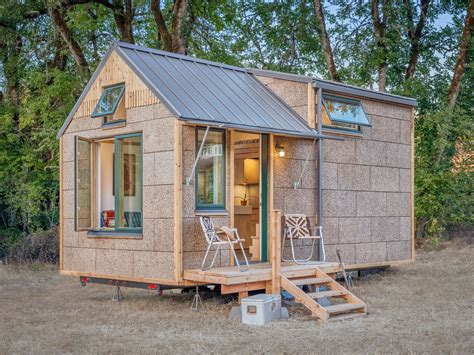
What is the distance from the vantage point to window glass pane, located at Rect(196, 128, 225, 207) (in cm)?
928

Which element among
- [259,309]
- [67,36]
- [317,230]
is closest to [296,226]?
[317,230]

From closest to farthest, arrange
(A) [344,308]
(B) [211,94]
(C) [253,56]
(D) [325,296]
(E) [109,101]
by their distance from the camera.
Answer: (A) [344,308]
(D) [325,296]
(B) [211,94]
(E) [109,101]
(C) [253,56]

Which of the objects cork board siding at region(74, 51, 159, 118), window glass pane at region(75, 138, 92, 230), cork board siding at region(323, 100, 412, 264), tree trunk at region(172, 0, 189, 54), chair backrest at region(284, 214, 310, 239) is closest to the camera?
cork board siding at region(74, 51, 159, 118)

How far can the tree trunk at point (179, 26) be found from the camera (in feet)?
54.3

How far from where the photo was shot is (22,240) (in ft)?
55.8

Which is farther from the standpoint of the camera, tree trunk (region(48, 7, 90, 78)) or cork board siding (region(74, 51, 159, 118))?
tree trunk (region(48, 7, 90, 78))

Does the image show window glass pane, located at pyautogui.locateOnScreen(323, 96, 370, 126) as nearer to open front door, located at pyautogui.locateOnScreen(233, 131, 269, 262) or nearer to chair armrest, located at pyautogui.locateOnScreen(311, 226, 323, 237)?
open front door, located at pyautogui.locateOnScreen(233, 131, 269, 262)

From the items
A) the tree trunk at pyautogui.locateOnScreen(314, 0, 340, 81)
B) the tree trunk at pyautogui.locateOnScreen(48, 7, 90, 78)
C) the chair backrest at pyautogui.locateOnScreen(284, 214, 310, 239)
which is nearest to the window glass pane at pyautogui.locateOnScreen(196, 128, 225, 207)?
the chair backrest at pyautogui.locateOnScreen(284, 214, 310, 239)

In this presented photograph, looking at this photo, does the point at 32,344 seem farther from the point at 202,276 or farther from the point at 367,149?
the point at 367,149

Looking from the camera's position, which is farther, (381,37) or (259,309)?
(381,37)

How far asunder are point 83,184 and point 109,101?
53.6 inches

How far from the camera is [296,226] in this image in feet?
34.1

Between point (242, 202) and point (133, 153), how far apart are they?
3.39 metres

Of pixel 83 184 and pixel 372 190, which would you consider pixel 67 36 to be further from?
pixel 372 190
